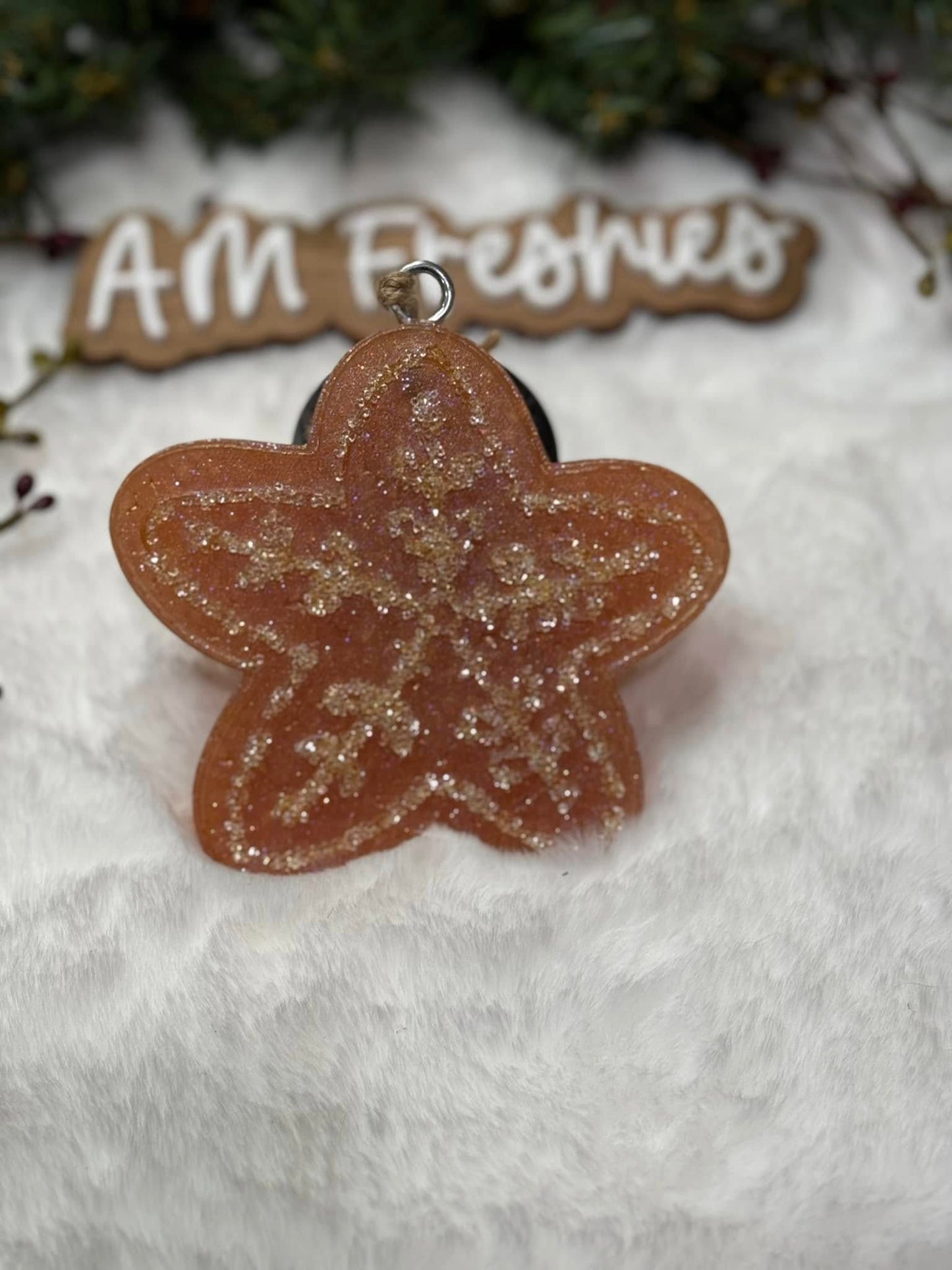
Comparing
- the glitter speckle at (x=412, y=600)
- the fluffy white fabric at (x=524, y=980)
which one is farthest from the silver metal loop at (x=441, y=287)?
the fluffy white fabric at (x=524, y=980)

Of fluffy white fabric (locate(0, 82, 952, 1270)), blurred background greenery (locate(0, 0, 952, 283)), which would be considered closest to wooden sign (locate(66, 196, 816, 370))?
blurred background greenery (locate(0, 0, 952, 283))

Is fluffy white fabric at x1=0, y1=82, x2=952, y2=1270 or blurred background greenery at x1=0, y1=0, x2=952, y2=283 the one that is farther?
blurred background greenery at x1=0, y1=0, x2=952, y2=283

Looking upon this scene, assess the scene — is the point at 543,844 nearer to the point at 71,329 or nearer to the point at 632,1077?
the point at 632,1077

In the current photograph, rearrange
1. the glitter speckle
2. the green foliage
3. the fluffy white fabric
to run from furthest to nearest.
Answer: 1. the green foliage
2. the glitter speckle
3. the fluffy white fabric

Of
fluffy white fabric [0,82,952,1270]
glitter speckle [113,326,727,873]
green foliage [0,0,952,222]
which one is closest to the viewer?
fluffy white fabric [0,82,952,1270]

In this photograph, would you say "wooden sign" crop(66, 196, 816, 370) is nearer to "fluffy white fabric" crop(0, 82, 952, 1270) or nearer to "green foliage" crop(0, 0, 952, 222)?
"green foliage" crop(0, 0, 952, 222)

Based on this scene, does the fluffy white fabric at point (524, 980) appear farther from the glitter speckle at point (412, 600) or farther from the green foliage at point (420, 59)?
the green foliage at point (420, 59)

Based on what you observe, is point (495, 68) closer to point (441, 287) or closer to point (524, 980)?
point (441, 287)

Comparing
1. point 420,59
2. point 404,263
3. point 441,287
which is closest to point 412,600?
point 441,287

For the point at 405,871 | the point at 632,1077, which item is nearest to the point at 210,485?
the point at 405,871
